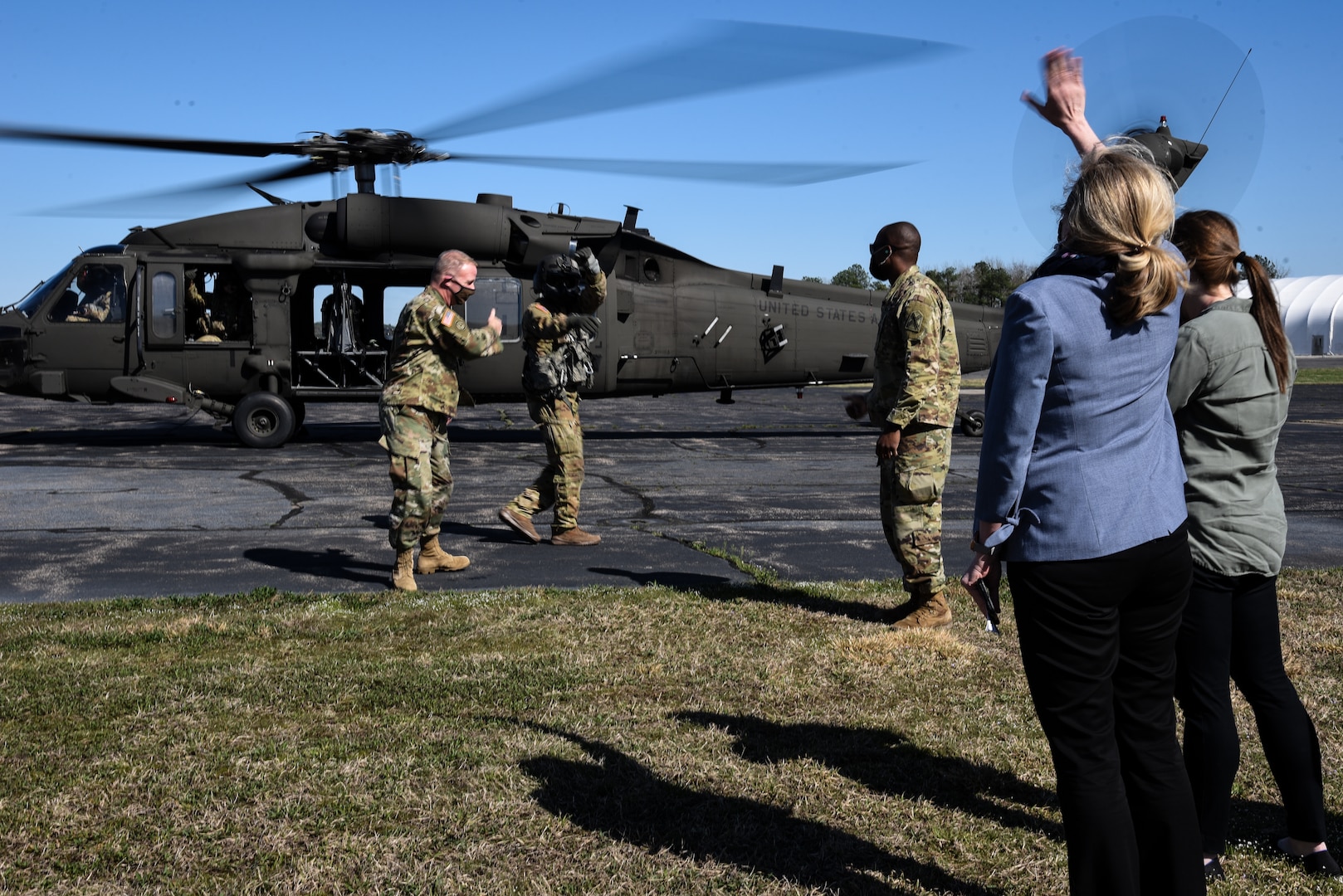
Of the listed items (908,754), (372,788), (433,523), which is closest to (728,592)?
(433,523)

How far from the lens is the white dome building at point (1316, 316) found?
3627 inches

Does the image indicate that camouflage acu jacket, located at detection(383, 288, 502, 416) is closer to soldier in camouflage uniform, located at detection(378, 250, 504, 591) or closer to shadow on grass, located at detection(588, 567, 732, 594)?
soldier in camouflage uniform, located at detection(378, 250, 504, 591)

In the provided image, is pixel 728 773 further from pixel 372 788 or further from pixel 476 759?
pixel 372 788

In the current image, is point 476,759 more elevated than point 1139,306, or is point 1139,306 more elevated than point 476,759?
point 1139,306

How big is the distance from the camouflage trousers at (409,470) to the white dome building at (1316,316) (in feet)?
315

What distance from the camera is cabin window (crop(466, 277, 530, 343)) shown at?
15.7 meters

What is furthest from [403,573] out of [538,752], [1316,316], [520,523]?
[1316,316]

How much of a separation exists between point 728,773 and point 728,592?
271cm

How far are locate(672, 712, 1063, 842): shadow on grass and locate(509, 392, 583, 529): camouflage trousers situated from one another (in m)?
3.77

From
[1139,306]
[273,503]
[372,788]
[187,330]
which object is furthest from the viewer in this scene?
[187,330]

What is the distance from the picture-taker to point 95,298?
49.1ft

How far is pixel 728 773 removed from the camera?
393 centimetres

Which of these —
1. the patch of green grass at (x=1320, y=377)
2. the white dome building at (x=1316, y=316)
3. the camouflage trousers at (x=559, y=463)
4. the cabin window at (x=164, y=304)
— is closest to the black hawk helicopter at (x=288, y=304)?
the cabin window at (x=164, y=304)

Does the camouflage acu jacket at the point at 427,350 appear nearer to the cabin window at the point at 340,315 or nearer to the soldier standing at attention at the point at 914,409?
the soldier standing at attention at the point at 914,409
